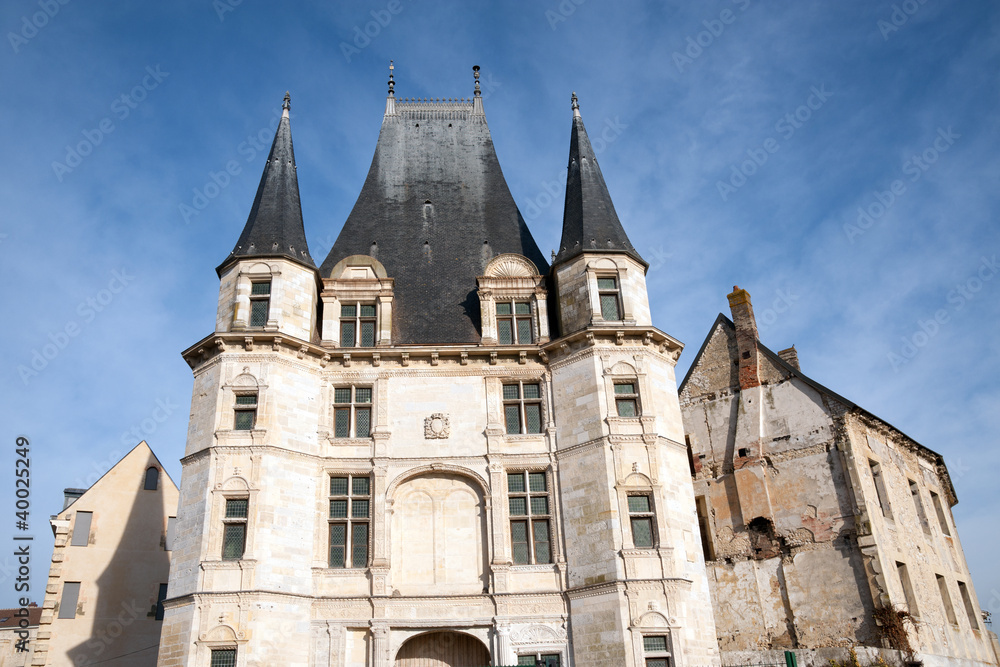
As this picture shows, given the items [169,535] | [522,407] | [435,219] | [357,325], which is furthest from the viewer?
[169,535]

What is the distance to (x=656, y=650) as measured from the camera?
16.8 m

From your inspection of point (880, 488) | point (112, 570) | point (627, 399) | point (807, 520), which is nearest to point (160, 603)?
point (112, 570)

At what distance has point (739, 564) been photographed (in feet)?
76.4

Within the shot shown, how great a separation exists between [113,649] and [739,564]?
736 inches

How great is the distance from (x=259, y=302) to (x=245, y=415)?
2946 millimetres

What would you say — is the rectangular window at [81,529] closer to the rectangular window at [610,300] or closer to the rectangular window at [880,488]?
the rectangular window at [610,300]

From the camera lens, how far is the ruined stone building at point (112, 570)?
25078 millimetres

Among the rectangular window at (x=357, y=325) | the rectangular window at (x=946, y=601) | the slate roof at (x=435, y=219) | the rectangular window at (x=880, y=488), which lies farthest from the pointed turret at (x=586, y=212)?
the rectangular window at (x=946, y=601)

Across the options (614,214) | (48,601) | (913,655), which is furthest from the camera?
(48,601)

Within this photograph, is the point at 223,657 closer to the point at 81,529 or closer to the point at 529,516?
the point at 529,516

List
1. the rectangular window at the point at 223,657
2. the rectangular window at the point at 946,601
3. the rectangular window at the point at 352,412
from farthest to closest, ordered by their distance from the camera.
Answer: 1. the rectangular window at the point at 946,601
2. the rectangular window at the point at 352,412
3. the rectangular window at the point at 223,657

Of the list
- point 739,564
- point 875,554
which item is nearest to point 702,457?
point 739,564

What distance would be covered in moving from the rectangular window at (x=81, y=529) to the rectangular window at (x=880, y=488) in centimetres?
2382

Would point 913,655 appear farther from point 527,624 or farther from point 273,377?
point 273,377
